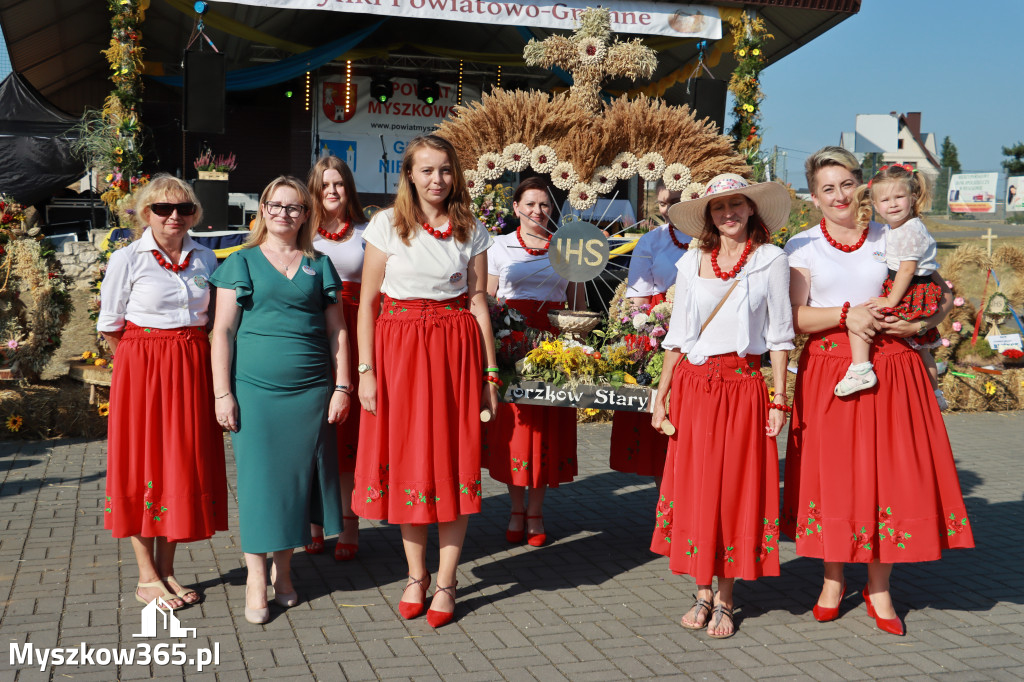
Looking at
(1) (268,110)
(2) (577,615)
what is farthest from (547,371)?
(1) (268,110)

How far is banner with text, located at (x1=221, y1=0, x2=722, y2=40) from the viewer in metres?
10.6

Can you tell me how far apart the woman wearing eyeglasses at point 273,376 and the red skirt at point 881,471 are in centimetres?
211

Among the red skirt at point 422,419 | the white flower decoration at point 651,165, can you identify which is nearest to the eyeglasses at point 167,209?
the red skirt at point 422,419

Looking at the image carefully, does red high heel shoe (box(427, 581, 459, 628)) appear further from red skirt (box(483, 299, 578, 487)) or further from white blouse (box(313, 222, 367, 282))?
white blouse (box(313, 222, 367, 282))

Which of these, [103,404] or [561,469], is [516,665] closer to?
[561,469]

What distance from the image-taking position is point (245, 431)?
3.97 m

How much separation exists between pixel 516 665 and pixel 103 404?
5.42 meters

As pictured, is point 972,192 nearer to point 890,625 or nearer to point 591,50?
point 591,50

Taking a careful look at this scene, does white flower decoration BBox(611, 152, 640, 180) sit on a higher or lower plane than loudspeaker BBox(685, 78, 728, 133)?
lower

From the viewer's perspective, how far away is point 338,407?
13.3 ft

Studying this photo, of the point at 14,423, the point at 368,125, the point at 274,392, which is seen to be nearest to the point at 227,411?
the point at 274,392

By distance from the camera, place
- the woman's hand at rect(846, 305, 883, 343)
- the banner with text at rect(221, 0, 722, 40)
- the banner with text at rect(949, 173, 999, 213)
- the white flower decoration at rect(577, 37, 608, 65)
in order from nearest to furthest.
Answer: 1. the woman's hand at rect(846, 305, 883, 343)
2. the white flower decoration at rect(577, 37, 608, 65)
3. the banner with text at rect(221, 0, 722, 40)
4. the banner with text at rect(949, 173, 999, 213)

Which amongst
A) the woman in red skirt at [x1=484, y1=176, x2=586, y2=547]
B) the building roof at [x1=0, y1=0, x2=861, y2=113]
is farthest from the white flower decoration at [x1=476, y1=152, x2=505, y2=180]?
the building roof at [x1=0, y1=0, x2=861, y2=113]

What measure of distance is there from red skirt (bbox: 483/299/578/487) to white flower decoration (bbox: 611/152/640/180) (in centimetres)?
83
